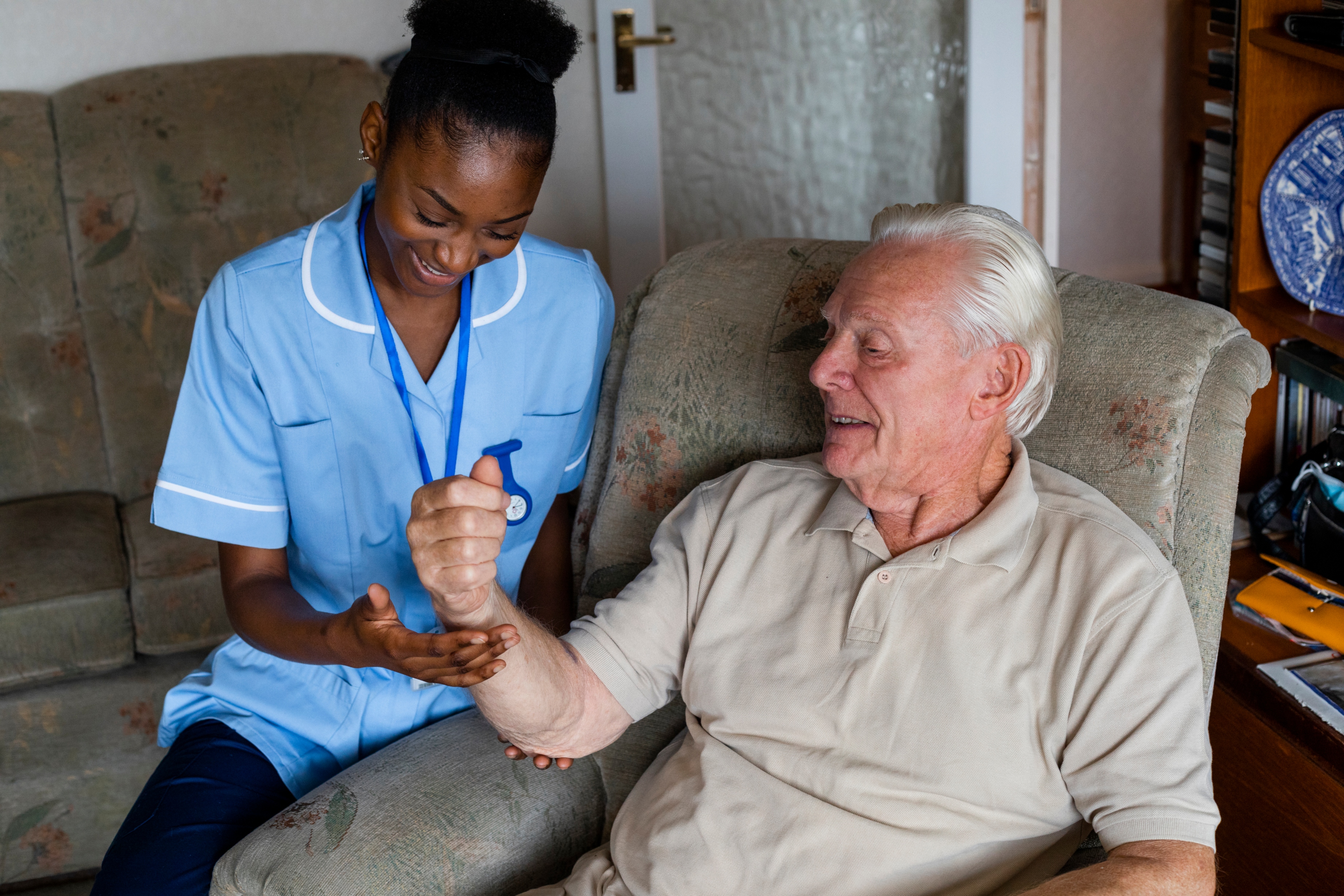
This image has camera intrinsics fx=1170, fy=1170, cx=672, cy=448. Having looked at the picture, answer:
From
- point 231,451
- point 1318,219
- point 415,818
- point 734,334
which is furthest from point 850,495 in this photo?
point 1318,219

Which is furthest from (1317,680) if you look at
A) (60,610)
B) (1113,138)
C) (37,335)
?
(1113,138)

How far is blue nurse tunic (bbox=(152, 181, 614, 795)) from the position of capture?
1.39 metres

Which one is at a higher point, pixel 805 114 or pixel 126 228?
pixel 805 114

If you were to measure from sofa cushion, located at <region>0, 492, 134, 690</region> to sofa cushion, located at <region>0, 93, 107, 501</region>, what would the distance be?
0.34 meters

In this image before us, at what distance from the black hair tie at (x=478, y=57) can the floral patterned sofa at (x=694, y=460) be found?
1.50 feet

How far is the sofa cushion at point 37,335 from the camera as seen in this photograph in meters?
2.56

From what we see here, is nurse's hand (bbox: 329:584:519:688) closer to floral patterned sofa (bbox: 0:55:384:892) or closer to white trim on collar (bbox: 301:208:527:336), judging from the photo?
white trim on collar (bbox: 301:208:527:336)

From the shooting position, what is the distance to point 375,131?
1.30m

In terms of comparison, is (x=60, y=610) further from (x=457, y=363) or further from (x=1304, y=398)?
(x=1304, y=398)

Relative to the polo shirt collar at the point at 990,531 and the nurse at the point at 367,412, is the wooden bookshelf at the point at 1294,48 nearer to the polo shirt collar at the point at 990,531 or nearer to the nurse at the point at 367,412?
the polo shirt collar at the point at 990,531

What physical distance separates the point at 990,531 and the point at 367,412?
0.74 m

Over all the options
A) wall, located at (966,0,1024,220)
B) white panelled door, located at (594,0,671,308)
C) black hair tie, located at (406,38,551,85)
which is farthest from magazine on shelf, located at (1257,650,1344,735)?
white panelled door, located at (594,0,671,308)

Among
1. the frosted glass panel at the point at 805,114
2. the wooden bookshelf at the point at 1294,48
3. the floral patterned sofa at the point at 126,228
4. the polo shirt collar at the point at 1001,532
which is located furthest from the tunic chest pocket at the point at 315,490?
the frosted glass panel at the point at 805,114

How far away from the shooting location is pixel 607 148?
3061 millimetres
